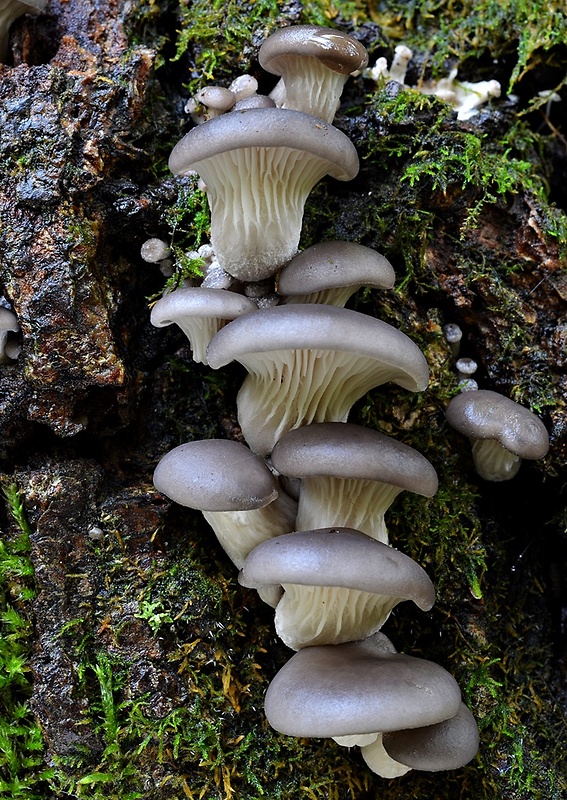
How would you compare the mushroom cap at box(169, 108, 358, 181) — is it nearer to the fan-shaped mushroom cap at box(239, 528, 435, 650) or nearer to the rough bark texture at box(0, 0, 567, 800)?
the rough bark texture at box(0, 0, 567, 800)

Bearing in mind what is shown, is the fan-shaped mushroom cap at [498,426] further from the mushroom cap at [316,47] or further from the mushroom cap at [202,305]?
the mushroom cap at [316,47]

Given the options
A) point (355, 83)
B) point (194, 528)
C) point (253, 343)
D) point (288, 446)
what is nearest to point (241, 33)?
point (355, 83)

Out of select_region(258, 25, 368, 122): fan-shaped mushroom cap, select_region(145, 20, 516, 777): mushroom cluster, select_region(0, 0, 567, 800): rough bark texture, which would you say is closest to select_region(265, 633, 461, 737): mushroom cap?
select_region(145, 20, 516, 777): mushroom cluster

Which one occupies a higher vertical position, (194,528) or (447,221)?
(447,221)

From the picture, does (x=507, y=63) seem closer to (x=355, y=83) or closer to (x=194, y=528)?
(x=355, y=83)

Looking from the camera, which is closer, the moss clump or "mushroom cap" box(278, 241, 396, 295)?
"mushroom cap" box(278, 241, 396, 295)

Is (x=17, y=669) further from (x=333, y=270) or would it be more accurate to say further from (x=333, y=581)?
(x=333, y=270)

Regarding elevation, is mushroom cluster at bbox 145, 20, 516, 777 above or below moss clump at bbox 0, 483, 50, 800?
above
